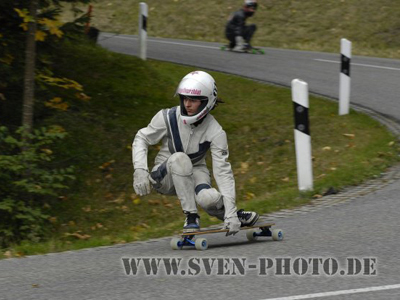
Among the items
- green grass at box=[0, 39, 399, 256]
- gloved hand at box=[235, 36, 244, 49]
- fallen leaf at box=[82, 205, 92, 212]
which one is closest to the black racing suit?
gloved hand at box=[235, 36, 244, 49]

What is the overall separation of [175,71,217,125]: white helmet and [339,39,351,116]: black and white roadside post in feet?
21.3

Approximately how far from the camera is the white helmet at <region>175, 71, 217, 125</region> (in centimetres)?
707

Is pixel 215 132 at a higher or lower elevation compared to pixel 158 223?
higher

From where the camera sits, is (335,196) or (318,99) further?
(318,99)

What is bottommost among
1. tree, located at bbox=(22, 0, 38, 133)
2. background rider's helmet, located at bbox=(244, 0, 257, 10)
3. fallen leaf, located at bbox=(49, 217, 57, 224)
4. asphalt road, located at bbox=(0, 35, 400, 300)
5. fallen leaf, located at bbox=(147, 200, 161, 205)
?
asphalt road, located at bbox=(0, 35, 400, 300)

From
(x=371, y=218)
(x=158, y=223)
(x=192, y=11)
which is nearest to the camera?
(x=371, y=218)

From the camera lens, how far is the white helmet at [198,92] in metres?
7.07

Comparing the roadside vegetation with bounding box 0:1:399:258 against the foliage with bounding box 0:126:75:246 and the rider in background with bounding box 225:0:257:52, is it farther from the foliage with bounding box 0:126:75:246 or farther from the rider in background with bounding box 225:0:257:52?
the rider in background with bounding box 225:0:257:52

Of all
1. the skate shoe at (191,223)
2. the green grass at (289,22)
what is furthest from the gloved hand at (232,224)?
the green grass at (289,22)

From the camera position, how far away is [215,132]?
24.0 ft

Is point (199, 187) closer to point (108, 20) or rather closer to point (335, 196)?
point (335, 196)

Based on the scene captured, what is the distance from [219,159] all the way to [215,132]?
0.78 ft

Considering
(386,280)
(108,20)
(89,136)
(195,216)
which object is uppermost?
(108,20)

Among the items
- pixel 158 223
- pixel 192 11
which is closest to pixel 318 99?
pixel 158 223
